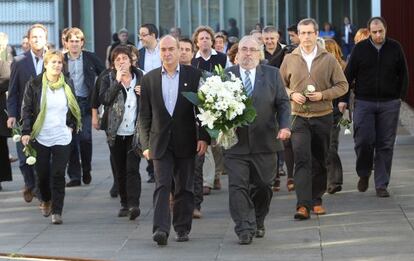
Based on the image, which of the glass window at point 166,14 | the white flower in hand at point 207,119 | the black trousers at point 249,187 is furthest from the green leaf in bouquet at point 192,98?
the glass window at point 166,14

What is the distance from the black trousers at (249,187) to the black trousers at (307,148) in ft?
3.45

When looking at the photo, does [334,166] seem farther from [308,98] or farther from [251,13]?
[251,13]

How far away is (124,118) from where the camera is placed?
12.0 meters

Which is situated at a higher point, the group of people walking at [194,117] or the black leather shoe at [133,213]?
the group of people walking at [194,117]

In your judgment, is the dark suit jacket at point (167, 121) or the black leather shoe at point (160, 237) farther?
the dark suit jacket at point (167, 121)

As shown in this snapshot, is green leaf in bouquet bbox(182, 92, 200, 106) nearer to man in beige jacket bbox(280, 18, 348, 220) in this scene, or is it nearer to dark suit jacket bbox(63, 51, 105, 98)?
man in beige jacket bbox(280, 18, 348, 220)

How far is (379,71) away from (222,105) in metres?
3.52

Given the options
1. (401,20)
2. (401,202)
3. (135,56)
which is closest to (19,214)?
(135,56)

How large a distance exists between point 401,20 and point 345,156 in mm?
8255

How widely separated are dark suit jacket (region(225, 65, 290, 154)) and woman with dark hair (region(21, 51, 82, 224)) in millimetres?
2229

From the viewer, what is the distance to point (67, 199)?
539 inches

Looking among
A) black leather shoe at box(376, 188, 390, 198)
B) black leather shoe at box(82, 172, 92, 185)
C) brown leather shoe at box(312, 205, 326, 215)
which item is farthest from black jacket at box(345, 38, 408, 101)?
black leather shoe at box(82, 172, 92, 185)

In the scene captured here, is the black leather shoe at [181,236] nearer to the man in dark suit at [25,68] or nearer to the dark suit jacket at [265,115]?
the dark suit jacket at [265,115]

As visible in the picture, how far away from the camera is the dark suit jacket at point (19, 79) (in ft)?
43.8
